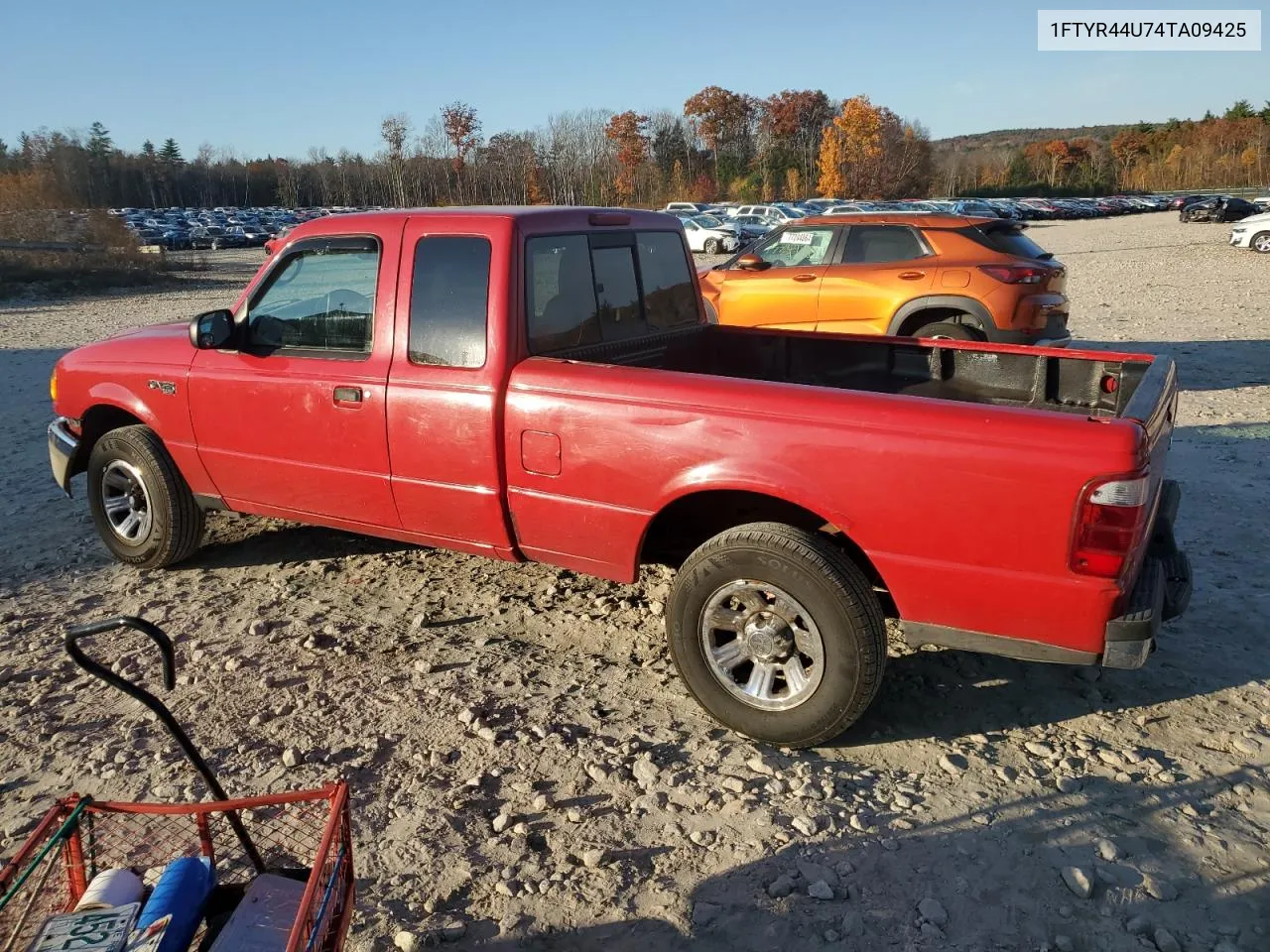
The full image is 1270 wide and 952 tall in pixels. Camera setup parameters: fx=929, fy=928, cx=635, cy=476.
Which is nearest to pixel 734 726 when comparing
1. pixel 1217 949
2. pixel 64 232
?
pixel 1217 949

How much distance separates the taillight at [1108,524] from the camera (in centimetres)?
282

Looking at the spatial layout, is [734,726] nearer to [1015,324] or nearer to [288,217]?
[1015,324]

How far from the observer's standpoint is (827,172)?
8600 cm

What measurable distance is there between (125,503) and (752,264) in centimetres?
646

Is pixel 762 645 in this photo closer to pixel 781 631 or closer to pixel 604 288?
pixel 781 631

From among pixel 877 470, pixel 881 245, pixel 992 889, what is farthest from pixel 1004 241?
pixel 992 889

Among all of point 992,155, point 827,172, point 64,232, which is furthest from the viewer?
point 992,155

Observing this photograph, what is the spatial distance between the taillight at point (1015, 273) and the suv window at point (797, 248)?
1.73 m

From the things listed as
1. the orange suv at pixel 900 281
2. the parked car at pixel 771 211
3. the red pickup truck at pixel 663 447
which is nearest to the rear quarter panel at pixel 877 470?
the red pickup truck at pixel 663 447

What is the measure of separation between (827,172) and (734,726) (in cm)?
8913

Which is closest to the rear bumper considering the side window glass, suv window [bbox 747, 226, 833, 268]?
suv window [bbox 747, 226, 833, 268]

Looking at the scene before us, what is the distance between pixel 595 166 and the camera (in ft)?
279

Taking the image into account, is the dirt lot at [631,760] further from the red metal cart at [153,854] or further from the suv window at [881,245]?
the suv window at [881,245]

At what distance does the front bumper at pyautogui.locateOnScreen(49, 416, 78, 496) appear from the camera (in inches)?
209
